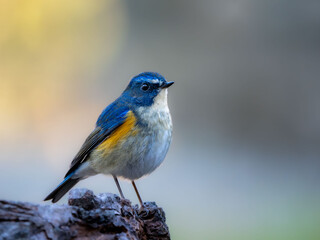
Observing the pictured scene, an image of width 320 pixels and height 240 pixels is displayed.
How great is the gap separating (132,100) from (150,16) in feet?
18.9

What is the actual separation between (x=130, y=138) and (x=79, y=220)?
4.81 feet

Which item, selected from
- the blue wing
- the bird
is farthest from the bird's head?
the blue wing

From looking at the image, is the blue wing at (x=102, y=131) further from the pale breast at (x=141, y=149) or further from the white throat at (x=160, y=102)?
the white throat at (x=160, y=102)

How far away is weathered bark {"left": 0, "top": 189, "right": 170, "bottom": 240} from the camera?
7.13 feet

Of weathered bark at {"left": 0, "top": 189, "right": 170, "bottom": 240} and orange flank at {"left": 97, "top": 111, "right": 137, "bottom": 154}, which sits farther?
orange flank at {"left": 97, "top": 111, "right": 137, "bottom": 154}

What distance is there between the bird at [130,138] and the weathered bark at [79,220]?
84cm

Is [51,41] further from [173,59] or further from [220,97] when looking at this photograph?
[220,97]

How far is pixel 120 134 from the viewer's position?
3.90 metres

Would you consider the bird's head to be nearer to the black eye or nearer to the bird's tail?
the black eye

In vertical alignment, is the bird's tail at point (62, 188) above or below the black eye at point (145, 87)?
below

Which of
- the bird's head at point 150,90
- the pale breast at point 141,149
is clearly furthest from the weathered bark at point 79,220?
the bird's head at point 150,90

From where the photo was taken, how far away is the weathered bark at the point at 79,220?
2174 mm

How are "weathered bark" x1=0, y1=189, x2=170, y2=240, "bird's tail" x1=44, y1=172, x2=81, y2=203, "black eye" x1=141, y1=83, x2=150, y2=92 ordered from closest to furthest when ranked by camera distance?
"weathered bark" x1=0, y1=189, x2=170, y2=240 → "bird's tail" x1=44, y1=172, x2=81, y2=203 → "black eye" x1=141, y1=83, x2=150, y2=92

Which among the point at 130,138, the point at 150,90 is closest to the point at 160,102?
the point at 150,90
